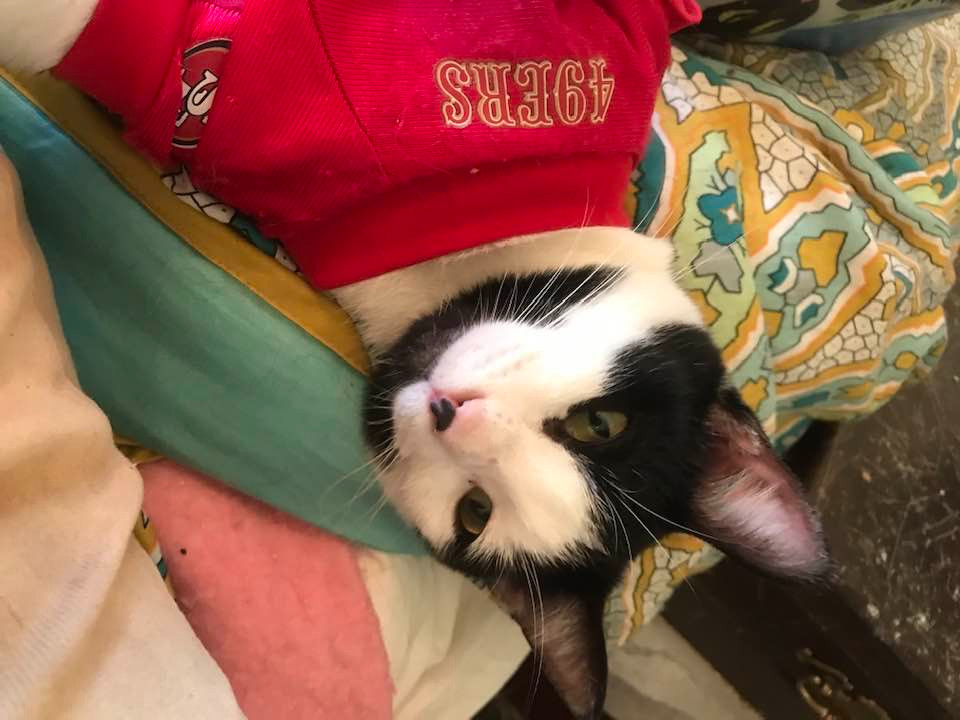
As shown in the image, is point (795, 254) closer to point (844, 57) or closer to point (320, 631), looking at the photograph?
point (844, 57)

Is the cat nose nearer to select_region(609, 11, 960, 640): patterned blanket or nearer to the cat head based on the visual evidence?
the cat head

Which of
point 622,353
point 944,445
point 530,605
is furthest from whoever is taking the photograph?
point 944,445

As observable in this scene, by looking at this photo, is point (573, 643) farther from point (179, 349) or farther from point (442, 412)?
point (179, 349)

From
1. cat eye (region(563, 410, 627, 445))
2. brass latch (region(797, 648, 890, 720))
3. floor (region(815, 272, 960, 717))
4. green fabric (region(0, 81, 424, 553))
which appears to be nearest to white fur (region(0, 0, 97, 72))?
green fabric (region(0, 81, 424, 553))

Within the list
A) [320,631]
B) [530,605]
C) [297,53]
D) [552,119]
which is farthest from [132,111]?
[530,605]

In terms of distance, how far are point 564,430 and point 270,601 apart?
0.29 meters

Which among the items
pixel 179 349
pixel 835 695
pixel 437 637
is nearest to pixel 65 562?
pixel 179 349

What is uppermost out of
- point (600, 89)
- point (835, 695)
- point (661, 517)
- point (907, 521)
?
point (600, 89)

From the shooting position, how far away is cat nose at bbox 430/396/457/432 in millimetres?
642

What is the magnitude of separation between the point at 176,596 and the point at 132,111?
396 mm

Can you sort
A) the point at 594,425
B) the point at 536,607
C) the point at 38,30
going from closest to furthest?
the point at 38,30 → the point at 594,425 → the point at 536,607

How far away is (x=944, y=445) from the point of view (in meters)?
1.31

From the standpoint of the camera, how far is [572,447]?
0.70 meters

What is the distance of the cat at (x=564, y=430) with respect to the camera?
2.17ft
